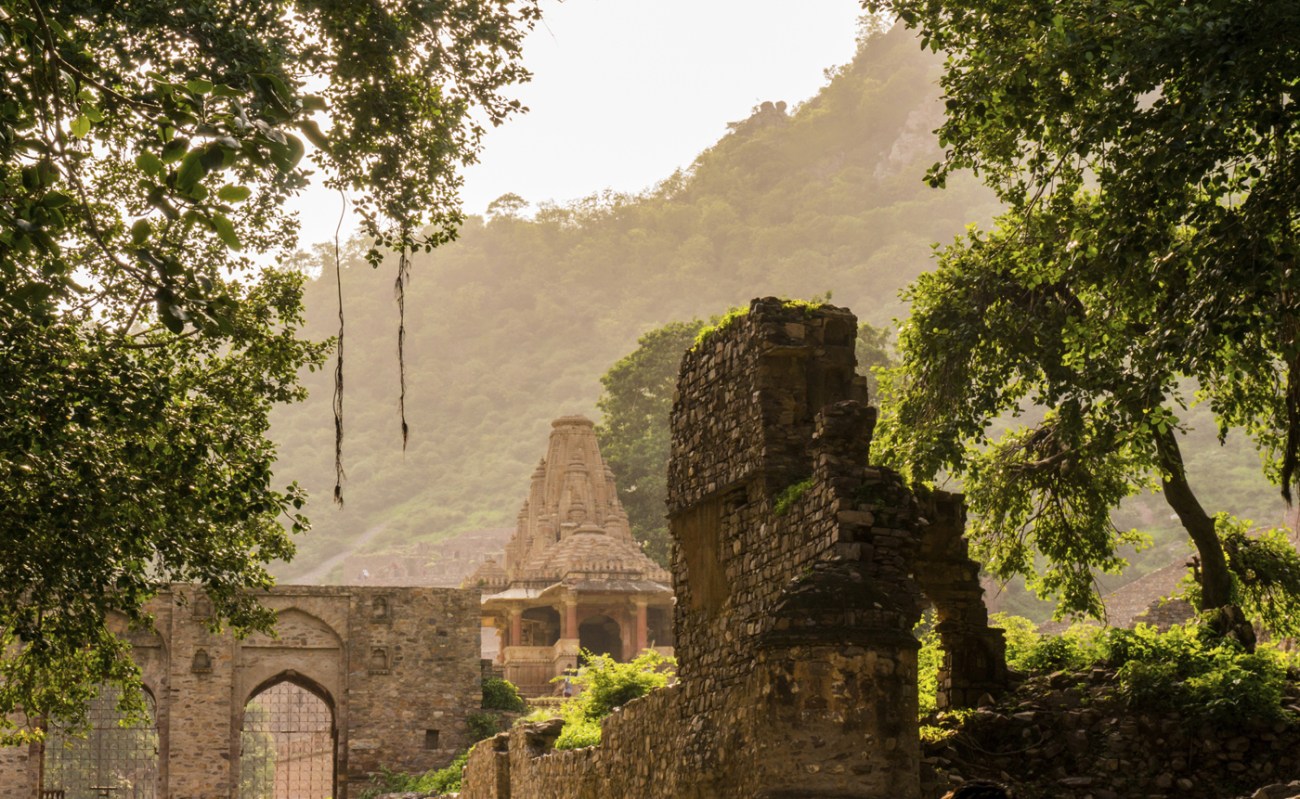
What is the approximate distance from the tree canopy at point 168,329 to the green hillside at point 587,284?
8702cm

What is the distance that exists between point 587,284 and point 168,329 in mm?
111988

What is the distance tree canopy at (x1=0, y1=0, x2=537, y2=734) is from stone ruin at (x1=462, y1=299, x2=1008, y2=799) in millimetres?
2761

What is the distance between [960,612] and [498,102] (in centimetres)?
596

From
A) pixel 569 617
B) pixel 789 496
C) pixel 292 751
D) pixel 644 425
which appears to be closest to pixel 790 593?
pixel 789 496

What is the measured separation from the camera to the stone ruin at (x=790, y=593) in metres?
10.2

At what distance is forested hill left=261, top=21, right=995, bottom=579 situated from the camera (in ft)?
355

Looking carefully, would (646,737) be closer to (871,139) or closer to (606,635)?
(606,635)

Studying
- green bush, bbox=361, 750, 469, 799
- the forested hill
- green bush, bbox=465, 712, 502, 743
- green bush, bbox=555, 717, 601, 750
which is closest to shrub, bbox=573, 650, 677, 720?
green bush, bbox=555, 717, 601, 750

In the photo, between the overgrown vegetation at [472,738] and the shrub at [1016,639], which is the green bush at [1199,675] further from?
the overgrown vegetation at [472,738]

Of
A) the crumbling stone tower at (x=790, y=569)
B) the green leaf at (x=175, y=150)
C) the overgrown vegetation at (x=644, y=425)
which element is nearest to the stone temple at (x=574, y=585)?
the overgrown vegetation at (x=644, y=425)

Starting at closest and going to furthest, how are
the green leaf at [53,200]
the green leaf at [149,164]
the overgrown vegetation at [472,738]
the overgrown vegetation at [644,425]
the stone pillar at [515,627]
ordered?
the green leaf at [149,164]
the green leaf at [53,200]
the overgrown vegetation at [472,738]
the stone pillar at [515,627]
the overgrown vegetation at [644,425]

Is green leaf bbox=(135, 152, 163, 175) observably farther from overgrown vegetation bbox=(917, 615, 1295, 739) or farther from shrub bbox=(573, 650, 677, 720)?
shrub bbox=(573, 650, 677, 720)

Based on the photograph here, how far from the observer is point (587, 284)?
122 metres

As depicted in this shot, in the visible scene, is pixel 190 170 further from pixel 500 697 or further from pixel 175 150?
pixel 500 697
